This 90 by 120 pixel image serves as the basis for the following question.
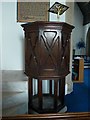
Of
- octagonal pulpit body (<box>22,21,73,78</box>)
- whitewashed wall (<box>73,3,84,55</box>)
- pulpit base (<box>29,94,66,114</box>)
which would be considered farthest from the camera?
whitewashed wall (<box>73,3,84,55</box>)

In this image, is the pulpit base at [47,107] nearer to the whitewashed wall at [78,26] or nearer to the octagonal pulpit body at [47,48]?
the octagonal pulpit body at [47,48]

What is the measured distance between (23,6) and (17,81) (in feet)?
3.89

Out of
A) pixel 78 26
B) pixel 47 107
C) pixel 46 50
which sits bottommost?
pixel 47 107

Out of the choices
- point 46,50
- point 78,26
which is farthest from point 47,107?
point 78,26

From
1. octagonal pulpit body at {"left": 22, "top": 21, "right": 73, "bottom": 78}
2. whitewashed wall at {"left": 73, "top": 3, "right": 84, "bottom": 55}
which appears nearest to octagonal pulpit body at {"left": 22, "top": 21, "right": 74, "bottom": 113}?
octagonal pulpit body at {"left": 22, "top": 21, "right": 73, "bottom": 78}

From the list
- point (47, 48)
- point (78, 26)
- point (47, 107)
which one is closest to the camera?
point (47, 48)

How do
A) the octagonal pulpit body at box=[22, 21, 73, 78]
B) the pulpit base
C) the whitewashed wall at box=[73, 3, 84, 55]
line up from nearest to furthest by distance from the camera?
1. the octagonal pulpit body at box=[22, 21, 73, 78]
2. the pulpit base
3. the whitewashed wall at box=[73, 3, 84, 55]

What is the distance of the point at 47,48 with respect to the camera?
1.76 metres

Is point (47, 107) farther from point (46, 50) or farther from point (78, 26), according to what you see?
point (78, 26)

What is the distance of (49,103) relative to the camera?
2057mm

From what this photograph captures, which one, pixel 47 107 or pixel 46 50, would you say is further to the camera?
pixel 47 107

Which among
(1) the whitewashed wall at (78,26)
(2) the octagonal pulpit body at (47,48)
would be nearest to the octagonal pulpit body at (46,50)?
(2) the octagonal pulpit body at (47,48)

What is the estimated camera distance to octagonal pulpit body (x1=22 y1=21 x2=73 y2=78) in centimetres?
175

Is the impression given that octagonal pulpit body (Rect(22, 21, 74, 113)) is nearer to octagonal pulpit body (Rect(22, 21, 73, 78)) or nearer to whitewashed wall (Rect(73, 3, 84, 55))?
octagonal pulpit body (Rect(22, 21, 73, 78))
